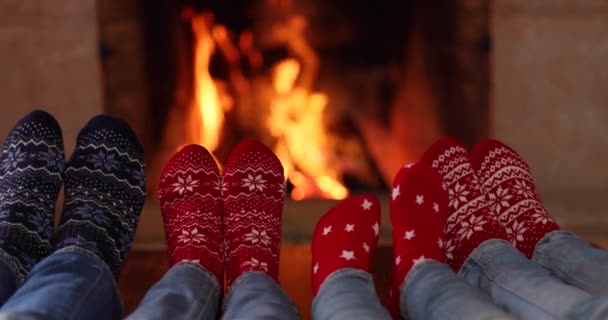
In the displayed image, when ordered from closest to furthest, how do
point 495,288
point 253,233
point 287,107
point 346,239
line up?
point 495,288, point 346,239, point 253,233, point 287,107

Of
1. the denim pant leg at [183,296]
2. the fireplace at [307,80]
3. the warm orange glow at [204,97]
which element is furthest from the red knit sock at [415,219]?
the warm orange glow at [204,97]

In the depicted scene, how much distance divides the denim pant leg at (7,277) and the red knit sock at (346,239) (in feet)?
1.22

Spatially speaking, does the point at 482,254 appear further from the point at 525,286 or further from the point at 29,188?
the point at 29,188

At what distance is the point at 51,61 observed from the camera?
5.77 ft

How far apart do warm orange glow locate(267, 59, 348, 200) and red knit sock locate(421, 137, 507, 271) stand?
0.56 metres

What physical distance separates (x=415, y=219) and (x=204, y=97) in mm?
870

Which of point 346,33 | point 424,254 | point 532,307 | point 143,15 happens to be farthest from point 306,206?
point 532,307

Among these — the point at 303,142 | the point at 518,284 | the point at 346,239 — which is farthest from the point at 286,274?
the point at 303,142

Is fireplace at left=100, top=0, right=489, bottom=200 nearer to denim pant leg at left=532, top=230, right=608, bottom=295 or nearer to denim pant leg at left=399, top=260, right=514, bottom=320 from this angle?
denim pant leg at left=532, top=230, right=608, bottom=295

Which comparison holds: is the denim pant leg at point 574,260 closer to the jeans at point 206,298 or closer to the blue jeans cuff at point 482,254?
the blue jeans cuff at point 482,254

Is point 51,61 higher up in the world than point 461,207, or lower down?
higher up

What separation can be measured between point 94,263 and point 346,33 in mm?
1096

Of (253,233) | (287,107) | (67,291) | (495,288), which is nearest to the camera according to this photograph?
(67,291)

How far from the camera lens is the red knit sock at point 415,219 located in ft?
3.33
